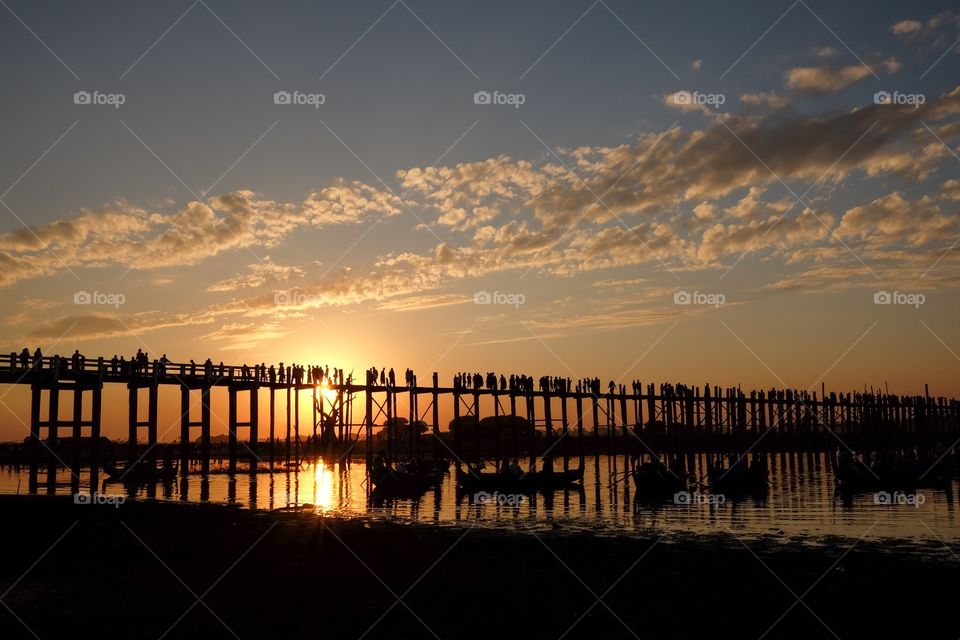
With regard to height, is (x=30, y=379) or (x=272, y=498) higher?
(x=30, y=379)

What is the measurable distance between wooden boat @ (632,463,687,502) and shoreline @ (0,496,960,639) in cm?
1365

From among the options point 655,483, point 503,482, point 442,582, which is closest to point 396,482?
point 503,482

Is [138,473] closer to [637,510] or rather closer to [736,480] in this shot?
[637,510]

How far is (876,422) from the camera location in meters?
88.2

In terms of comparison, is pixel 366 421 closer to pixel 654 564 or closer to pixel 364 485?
pixel 364 485

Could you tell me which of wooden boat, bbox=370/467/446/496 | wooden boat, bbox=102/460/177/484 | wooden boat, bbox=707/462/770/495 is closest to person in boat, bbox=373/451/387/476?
wooden boat, bbox=370/467/446/496

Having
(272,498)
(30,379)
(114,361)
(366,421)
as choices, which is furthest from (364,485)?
(30,379)

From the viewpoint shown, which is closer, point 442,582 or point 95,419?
point 442,582

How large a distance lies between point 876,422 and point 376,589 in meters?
86.0

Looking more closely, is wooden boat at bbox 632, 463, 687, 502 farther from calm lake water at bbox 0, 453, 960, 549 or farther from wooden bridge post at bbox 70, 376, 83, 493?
wooden bridge post at bbox 70, 376, 83, 493

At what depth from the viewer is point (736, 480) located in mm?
40062

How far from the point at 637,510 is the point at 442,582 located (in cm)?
1733

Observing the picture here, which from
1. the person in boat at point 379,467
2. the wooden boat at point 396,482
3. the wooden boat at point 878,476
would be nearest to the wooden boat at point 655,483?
the wooden boat at point 878,476

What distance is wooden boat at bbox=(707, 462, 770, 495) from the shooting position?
3962cm
